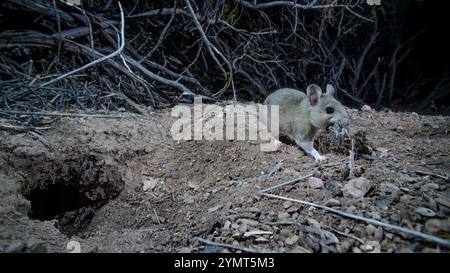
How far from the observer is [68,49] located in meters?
4.22

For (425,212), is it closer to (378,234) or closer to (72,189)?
(378,234)

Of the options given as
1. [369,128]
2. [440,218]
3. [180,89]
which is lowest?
[440,218]

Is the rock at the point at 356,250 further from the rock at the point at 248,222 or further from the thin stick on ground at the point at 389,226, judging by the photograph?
the rock at the point at 248,222

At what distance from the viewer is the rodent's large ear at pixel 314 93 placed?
3621mm

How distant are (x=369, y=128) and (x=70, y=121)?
3.25 meters

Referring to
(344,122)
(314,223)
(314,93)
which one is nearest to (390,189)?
(314,223)

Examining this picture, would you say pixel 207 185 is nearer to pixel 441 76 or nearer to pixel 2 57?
pixel 2 57

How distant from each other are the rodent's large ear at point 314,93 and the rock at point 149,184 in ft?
6.06

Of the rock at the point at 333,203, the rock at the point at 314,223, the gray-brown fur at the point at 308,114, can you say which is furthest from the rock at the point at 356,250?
the gray-brown fur at the point at 308,114

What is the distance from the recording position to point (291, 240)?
2.03 m

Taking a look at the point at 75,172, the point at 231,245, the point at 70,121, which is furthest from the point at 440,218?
the point at 70,121

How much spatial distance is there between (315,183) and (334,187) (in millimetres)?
136

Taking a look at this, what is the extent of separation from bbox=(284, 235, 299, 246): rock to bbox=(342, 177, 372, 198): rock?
0.53m

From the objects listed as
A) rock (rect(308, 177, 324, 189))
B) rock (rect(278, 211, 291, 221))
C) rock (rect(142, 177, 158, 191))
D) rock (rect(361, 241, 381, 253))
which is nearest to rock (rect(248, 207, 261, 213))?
rock (rect(278, 211, 291, 221))
